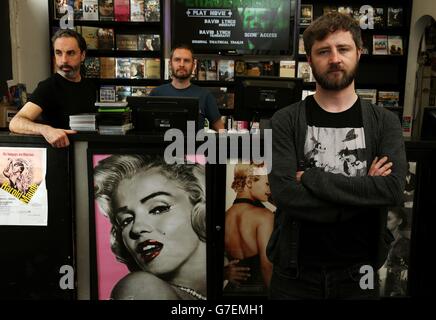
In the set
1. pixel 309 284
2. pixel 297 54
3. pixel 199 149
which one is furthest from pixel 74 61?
pixel 297 54

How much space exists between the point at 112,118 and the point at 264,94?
0.94 m

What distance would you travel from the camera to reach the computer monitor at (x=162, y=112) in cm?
245

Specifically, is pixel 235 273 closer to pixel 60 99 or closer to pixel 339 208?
pixel 339 208

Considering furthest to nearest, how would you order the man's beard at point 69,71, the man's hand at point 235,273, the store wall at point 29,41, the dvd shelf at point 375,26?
the dvd shelf at point 375,26 → the store wall at point 29,41 → the man's beard at point 69,71 → the man's hand at point 235,273

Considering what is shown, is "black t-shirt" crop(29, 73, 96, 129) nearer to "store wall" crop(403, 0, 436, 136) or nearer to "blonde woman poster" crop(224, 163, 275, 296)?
"blonde woman poster" crop(224, 163, 275, 296)

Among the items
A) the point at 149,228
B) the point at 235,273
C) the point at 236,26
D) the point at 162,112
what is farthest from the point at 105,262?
the point at 236,26

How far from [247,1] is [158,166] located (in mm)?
3150

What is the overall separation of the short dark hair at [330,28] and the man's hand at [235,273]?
4.28 feet

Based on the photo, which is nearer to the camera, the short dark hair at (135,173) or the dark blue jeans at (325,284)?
the dark blue jeans at (325,284)

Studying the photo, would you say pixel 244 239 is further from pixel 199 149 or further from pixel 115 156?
pixel 115 156

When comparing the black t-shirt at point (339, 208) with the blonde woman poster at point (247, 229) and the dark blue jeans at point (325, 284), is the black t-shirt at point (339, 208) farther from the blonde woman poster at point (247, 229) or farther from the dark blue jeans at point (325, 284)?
the blonde woman poster at point (247, 229)

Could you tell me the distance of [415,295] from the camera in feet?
8.17

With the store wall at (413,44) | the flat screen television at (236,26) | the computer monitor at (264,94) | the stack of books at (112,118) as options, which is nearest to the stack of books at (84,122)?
the stack of books at (112,118)

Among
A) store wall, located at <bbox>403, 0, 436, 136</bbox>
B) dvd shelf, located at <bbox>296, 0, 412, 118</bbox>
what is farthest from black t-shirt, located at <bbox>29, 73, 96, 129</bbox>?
store wall, located at <bbox>403, 0, 436, 136</bbox>
